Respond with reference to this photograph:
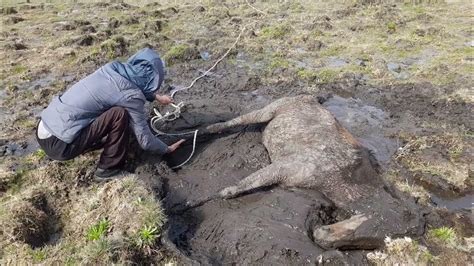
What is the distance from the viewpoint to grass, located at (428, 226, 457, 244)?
4.59 metres

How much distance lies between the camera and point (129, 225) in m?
4.31

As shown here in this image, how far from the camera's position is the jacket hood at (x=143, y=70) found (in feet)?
16.3

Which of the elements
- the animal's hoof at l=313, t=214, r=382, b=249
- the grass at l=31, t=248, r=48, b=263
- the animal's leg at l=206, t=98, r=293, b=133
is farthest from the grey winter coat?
the animal's hoof at l=313, t=214, r=382, b=249

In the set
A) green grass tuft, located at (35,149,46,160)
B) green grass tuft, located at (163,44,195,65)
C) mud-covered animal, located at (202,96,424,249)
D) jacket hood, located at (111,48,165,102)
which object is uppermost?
jacket hood, located at (111,48,165,102)

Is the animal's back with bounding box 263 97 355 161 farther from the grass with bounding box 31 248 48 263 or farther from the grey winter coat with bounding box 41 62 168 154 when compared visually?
the grass with bounding box 31 248 48 263

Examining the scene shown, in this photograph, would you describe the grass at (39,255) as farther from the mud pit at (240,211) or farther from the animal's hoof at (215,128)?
the animal's hoof at (215,128)

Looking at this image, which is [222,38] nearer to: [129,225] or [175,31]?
[175,31]

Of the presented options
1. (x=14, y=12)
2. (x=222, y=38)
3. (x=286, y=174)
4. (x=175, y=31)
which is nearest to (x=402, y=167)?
(x=286, y=174)

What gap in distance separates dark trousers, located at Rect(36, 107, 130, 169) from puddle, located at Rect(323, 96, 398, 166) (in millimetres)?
3539

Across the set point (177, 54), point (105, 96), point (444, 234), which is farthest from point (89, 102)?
point (177, 54)

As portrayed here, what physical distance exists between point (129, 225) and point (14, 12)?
43.0ft

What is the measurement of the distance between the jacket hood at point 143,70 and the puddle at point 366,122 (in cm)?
320

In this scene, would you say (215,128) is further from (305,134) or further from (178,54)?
(178,54)

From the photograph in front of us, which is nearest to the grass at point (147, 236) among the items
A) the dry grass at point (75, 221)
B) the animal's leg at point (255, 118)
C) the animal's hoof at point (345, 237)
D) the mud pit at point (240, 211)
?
the dry grass at point (75, 221)
